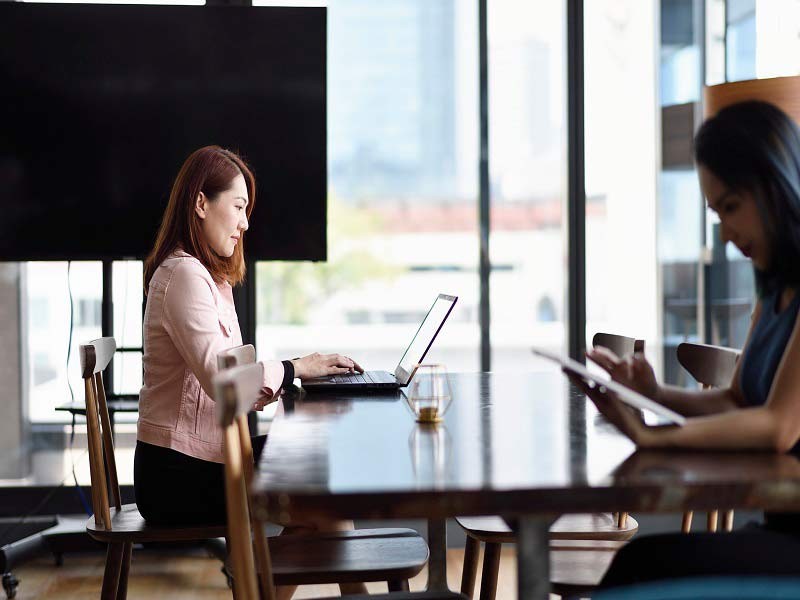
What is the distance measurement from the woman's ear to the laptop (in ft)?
1.72

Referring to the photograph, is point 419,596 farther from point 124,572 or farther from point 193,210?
point 193,210

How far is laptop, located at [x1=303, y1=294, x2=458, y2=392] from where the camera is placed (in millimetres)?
2188

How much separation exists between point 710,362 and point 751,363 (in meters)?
0.52

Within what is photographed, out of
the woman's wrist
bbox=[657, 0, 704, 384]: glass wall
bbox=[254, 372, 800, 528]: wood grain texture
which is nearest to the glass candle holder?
bbox=[254, 372, 800, 528]: wood grain texture

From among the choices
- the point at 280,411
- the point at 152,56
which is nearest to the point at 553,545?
the point at 280,411

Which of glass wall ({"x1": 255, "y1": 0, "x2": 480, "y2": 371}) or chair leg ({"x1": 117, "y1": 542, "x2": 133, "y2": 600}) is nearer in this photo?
chair leg ({"x1": 117, "y1": 542, "x2": 133, "y2": 600})

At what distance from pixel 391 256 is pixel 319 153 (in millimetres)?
666

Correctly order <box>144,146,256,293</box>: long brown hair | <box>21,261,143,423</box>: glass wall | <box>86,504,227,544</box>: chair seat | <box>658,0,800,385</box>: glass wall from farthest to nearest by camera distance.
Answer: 1. <box>658,0,800,385</box>: glass wall
2. <box>21,261,143,423</box>: glass wall
3. <box>144,146,256,293</box>: long brown hair
4. <box>86,504,227,544</box>: chair seat

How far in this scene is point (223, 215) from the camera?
8.13 feet

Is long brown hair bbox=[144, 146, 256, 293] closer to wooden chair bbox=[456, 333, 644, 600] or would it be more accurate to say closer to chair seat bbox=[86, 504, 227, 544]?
chair seat bbox=[86, 504, 227, 544]

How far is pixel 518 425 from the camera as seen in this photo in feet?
5.38

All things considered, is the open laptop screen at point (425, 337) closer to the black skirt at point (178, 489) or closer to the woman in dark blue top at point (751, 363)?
the black skirt at point (178, 489)

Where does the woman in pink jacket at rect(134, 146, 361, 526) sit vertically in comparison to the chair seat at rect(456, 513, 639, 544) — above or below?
above

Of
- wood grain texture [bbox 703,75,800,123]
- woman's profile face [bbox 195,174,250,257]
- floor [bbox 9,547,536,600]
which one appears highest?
wood grain texture [bbox 703,75,800,123]
